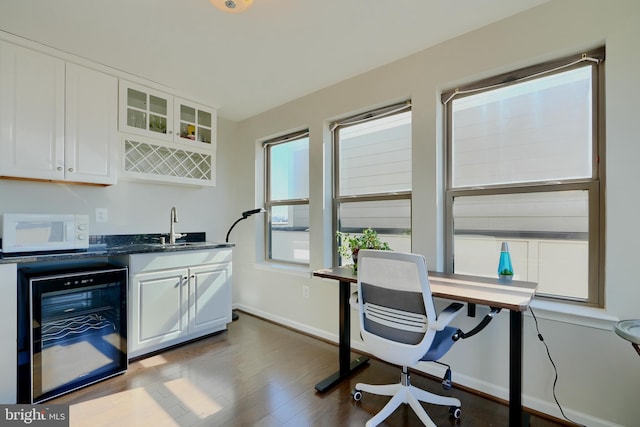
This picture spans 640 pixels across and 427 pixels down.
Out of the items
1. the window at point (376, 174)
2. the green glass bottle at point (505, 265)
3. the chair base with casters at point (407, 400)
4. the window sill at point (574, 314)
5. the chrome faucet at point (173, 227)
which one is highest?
the window at point (376, 174)

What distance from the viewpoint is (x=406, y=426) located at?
164 centimetres

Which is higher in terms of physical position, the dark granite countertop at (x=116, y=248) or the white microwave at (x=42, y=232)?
the white microwave at (x=42, y=232)

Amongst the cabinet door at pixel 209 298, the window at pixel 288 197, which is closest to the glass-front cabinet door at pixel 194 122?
the window at pixel 288 197

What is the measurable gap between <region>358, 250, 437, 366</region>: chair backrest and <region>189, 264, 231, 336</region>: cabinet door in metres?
1.73

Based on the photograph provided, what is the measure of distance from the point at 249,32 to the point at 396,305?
200 cm

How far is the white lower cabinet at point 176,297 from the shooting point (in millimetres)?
2369

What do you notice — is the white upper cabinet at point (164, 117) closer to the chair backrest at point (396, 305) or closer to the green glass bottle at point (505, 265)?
the chair backrest at point (396, 305)

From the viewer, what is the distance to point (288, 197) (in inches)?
134

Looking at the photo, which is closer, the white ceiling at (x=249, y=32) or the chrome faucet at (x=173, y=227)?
the white ceiling at (x=249, y=32)

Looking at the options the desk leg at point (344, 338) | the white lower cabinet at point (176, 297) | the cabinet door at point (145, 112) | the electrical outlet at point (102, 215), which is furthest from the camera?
the electrical outlet at point (102, 215)

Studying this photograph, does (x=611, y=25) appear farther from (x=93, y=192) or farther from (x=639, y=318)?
(x=93, y=192)

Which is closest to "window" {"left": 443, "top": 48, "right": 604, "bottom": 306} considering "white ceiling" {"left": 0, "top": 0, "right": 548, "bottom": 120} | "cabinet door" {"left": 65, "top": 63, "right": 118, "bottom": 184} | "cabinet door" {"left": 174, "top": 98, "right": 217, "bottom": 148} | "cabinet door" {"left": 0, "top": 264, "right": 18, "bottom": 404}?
"white ceiling" {"left": 0, "top": 0, "right": 548, "bottom": 120}

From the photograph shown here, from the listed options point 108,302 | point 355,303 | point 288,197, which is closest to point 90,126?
point 108,302

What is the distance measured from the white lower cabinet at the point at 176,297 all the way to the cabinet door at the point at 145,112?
1.15 meters
